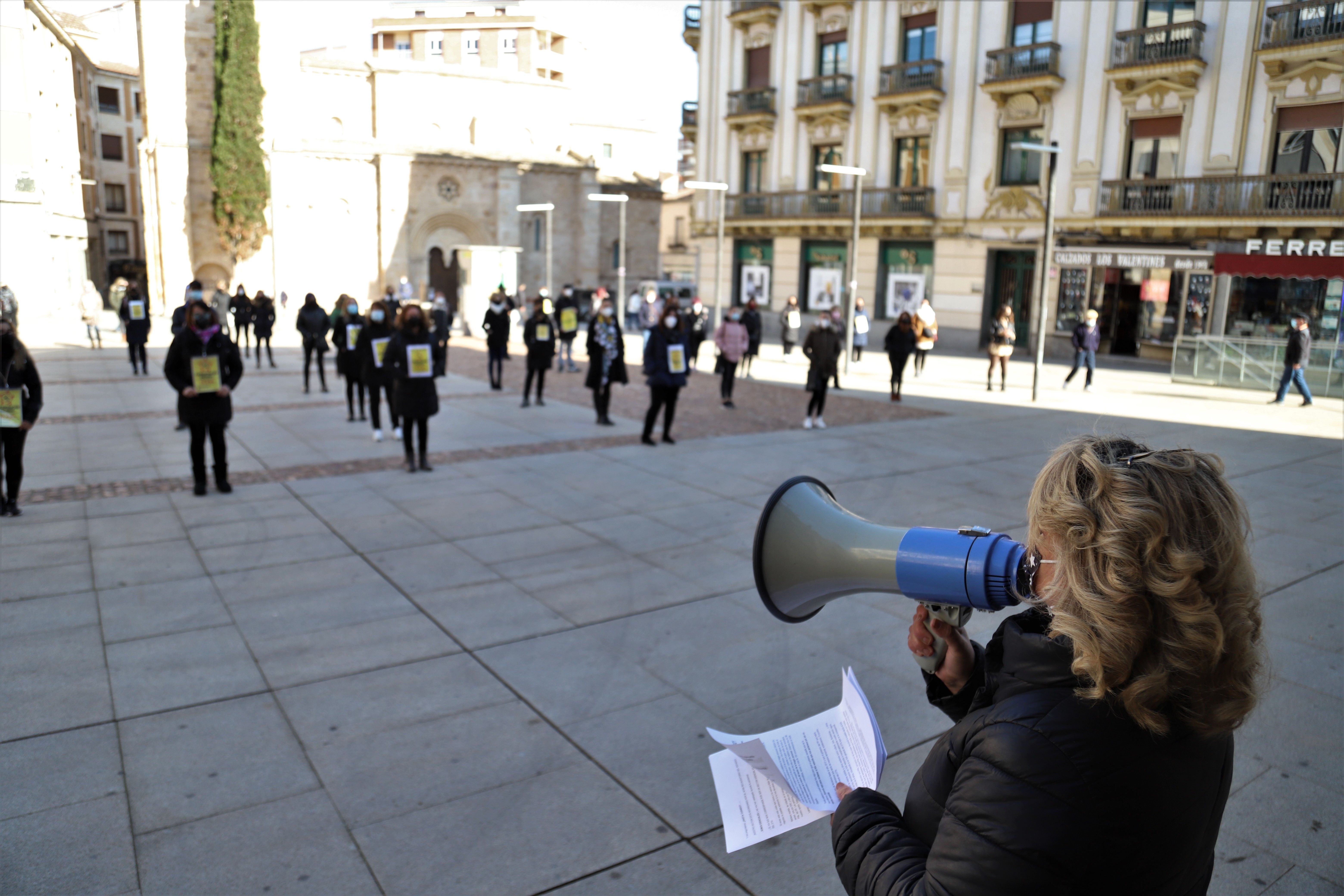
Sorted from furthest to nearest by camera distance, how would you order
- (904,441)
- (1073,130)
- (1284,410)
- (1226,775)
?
(1073,130) → (1284,410) → (904,441) → (1226,775)

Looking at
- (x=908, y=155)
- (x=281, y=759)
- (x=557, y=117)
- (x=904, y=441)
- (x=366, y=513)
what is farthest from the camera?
(x=557, y=117)

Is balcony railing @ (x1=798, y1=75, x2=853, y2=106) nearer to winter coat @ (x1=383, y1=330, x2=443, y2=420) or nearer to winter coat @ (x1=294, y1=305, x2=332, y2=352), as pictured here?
winter coat @ (x1=294, y1=305, x2=332, y2=352)

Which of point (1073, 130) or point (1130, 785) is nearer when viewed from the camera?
point (1130, 785)

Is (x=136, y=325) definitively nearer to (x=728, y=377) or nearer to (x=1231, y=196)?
(x=728, y=377)

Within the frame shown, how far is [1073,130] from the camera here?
25.7m

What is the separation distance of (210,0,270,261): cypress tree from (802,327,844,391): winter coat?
31.3 metres

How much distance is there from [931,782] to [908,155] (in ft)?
100

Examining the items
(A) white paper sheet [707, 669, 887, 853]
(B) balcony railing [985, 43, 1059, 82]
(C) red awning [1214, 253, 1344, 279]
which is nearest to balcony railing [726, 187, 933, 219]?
(B) balcony railing [985, 43, 1059, 82]

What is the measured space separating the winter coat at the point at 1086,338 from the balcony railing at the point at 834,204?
1075 cm

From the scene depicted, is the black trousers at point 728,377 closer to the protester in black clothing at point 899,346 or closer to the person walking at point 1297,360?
the protester in black clothing at point 899,346

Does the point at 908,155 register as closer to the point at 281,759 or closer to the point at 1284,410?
the point at 1284,410

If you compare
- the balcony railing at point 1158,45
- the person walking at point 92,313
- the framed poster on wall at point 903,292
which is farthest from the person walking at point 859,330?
the person walking at point 92,313

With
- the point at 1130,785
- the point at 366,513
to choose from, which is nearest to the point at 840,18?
the point at 366,513

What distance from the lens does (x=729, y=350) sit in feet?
51.2
